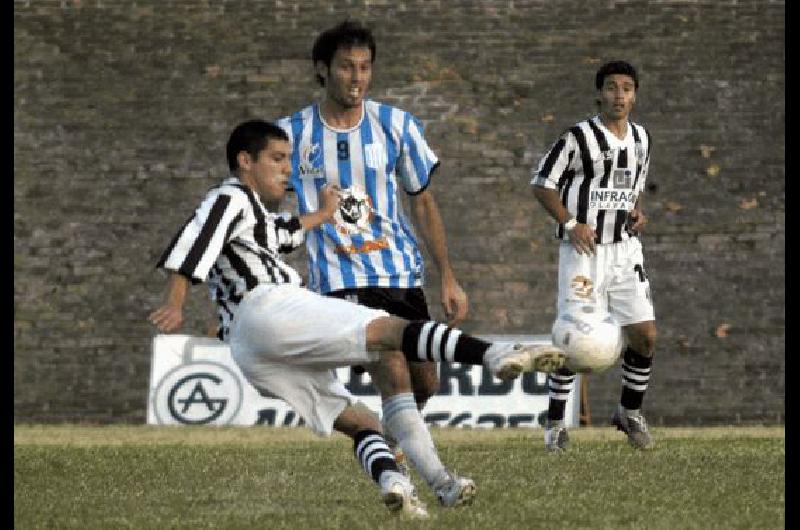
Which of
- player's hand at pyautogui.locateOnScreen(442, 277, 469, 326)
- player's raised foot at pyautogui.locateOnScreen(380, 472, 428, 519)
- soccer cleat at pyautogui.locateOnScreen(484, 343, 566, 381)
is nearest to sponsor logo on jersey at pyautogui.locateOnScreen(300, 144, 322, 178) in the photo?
player's hand at pyautogui.locateOnScreen(442, 277, 469, 326)

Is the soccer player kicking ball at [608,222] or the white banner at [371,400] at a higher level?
the soccer player kicking ball at [608,222]

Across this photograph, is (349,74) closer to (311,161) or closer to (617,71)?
(311,161)

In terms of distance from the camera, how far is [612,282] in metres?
10.4

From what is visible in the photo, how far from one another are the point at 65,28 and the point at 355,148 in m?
10.6

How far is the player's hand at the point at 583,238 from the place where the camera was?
10266 mm

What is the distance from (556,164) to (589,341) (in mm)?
2587

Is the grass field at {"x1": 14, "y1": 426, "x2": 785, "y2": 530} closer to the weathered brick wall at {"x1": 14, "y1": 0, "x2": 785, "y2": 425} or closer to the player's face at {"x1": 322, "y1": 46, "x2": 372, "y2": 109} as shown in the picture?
the player's face at {"x1": 322, "y1": 46, "x2": 372, "y2": 109}

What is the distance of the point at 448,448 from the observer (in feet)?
37.2

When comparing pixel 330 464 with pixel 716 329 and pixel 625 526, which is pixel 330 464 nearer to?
pixel 625 526

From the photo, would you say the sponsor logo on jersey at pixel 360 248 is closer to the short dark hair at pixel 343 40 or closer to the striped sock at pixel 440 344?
the short dark hair at pixel 343 40

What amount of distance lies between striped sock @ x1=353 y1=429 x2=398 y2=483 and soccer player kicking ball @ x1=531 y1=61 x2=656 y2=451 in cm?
377

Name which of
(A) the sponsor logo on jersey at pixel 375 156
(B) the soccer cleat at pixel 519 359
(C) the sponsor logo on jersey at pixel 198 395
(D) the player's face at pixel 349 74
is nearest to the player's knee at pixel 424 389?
(A) the sponsor logo on jersey at pixel 375 156

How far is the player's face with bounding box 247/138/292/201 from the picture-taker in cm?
691

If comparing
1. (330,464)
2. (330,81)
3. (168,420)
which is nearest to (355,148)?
(330,81)
